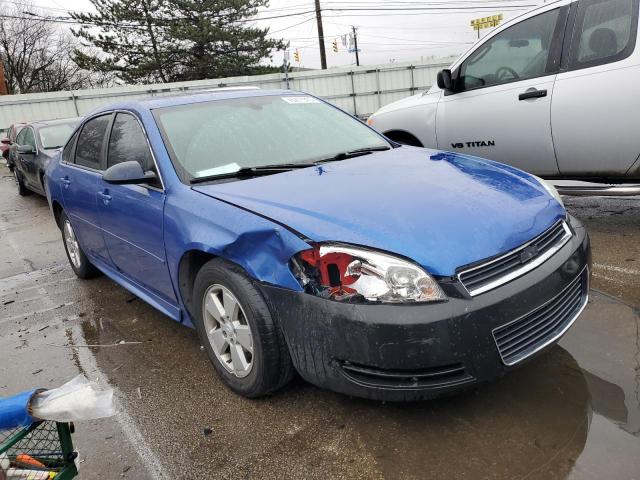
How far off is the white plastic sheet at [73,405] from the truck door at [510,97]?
435 centimetres

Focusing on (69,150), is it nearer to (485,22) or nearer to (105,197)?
(105,197)

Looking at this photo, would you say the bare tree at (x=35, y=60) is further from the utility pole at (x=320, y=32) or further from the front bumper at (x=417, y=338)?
the front bumper at (x=417, y=338)

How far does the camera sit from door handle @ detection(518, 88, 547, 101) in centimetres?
469

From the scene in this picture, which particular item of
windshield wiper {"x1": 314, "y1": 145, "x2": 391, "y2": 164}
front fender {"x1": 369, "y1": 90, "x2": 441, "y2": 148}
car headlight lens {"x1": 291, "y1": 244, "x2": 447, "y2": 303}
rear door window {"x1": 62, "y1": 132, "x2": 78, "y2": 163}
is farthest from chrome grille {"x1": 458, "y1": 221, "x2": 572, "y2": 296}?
rear door window {"x1": 62, "y1": 132, "x2": 78, "y2": 163}

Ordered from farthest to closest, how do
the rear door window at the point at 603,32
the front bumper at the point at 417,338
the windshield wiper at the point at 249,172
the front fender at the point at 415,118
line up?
the front fender at the point at 415,118 < the rear door window at the point at 603,32 < the windshield wiper at the point at 249,172 < the front bumper at the point at 417,338

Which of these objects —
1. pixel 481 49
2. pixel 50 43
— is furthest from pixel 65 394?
pixel 50 43

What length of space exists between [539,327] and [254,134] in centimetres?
207

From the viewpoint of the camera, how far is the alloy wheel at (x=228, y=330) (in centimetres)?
267

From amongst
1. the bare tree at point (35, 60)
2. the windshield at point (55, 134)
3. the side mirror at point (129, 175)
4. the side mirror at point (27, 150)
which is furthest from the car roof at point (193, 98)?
the bare tree at point (35, 60)

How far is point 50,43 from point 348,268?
176 ft

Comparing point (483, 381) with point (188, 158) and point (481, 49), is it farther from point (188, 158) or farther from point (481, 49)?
point (481, 49)

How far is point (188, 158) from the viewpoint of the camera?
3221 mm

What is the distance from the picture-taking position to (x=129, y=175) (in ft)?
10.4

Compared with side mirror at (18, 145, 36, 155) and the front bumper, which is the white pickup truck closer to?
the front bumper
